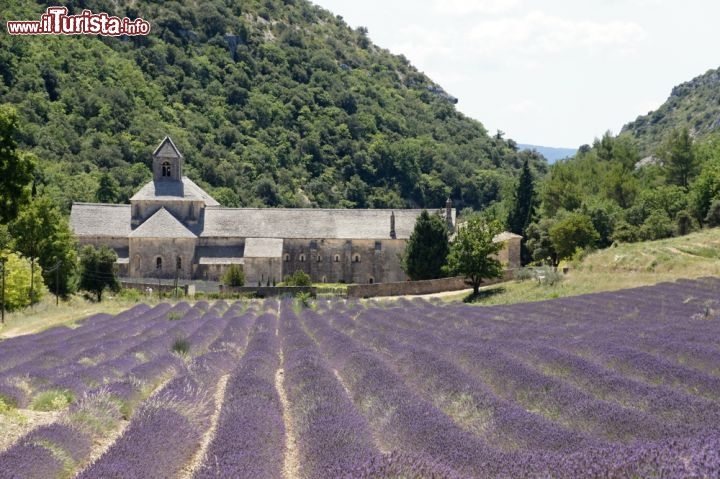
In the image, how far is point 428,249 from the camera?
5831cm

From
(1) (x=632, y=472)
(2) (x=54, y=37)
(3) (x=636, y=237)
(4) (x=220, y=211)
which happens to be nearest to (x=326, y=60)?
(2) (x=54, y=37)

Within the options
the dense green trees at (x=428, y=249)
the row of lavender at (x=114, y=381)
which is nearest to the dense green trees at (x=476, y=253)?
the dense green trees at (x=428, y=249)

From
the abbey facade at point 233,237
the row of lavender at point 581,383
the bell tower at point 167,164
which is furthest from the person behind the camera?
the bell tower at point 167,164

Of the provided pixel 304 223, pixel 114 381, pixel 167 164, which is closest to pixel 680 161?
pixel 304 223

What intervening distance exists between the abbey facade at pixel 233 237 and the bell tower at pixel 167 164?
88 mm

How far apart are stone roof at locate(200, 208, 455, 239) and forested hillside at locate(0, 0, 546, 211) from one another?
91.0 feet

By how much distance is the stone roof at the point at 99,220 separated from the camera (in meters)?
67.1

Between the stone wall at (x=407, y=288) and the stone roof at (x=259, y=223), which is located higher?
the stone roof at (x=259, y=223)

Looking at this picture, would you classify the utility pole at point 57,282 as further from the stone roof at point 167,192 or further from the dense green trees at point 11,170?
the stone roof at point 167,192

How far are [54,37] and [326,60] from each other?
58.4 meters

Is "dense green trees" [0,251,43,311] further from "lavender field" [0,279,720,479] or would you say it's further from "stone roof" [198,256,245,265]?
"stone roof" [198,256,245,265]

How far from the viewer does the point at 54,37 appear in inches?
4791

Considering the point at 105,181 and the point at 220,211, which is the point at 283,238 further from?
the point at 105,181

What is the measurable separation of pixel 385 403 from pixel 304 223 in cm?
5969
